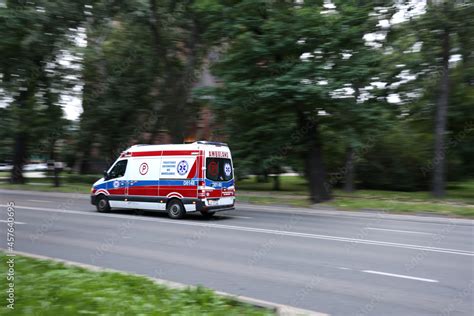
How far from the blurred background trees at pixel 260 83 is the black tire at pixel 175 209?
19.0ft

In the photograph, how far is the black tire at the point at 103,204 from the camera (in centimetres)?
1734

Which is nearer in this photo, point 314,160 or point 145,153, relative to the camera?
point 145,153

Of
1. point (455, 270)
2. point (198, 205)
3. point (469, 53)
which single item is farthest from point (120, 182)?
point (469, 53)

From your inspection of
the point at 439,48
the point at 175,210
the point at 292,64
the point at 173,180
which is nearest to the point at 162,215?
the point at 175,210

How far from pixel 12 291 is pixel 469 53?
26054mm

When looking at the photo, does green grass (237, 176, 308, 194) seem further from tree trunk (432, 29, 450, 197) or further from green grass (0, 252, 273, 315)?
green grass (0, 252, 273, 315)

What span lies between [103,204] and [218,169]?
444cm

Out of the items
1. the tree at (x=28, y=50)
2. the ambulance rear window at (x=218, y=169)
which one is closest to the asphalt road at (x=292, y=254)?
the ambulance rear window at (x=218, y=169)

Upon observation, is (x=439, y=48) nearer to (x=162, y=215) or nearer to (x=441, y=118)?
(x=441, y=118)

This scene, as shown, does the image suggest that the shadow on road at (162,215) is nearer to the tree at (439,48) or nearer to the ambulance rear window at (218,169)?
the ambulance rear window at (218,169)

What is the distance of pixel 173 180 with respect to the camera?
51.7 feet

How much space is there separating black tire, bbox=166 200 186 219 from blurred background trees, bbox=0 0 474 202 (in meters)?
5.79

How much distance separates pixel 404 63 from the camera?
27750 mm

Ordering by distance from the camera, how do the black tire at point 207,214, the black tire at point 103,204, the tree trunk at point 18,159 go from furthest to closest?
the tree trunk at point 18,159, the black tire at point 103,204, the black tire at point 207,214
